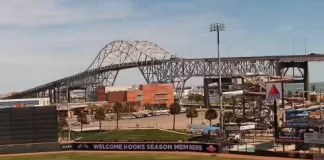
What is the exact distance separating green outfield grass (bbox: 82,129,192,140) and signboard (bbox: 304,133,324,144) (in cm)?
3020

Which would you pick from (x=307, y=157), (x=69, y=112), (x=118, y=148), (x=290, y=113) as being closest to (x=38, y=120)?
(x=118, y=148)

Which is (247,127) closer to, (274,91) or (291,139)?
(274,91)

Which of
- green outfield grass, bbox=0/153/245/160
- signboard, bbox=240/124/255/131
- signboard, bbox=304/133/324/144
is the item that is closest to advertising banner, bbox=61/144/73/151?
green outfield grass, bbox=0/153/245/160

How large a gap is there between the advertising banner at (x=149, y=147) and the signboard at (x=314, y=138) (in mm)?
11557

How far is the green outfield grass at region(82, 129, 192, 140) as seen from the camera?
276 ft

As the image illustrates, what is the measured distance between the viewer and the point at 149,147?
6525 centimetres

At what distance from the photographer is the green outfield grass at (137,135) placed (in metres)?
84.0

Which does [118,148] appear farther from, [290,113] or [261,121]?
[290,113]

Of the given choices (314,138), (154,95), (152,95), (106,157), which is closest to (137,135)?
(106,157)

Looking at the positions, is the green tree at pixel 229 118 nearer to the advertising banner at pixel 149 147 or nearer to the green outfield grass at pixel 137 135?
the green outfield grass at pixel 137 135

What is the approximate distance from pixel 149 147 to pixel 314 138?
22.9 meters

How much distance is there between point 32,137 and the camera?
68.9 m

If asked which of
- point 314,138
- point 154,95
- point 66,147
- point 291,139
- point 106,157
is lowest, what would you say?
point 106,157

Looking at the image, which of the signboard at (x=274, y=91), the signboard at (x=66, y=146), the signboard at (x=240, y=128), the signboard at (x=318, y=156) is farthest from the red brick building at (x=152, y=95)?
the signboard at (x=318, y=156)
